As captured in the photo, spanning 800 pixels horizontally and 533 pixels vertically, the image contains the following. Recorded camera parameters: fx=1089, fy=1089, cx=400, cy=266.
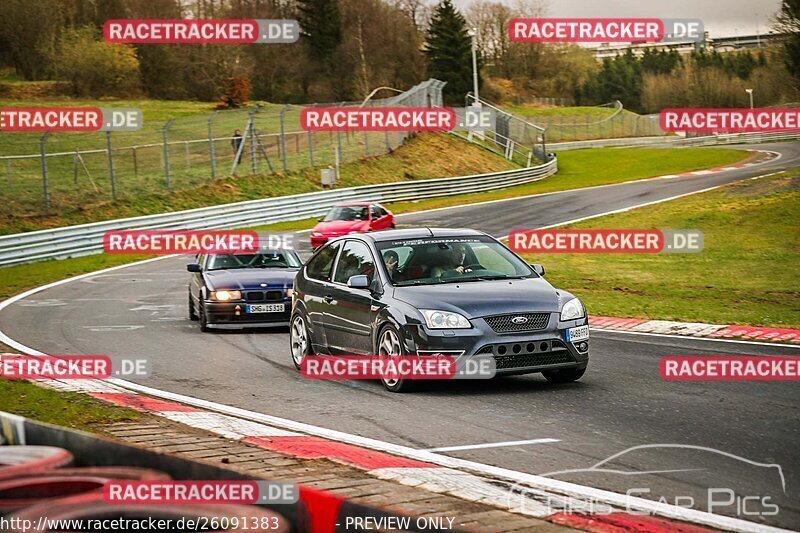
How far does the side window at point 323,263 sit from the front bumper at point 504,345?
2.28 meters

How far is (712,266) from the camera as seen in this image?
25203 mm

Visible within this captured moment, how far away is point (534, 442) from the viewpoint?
790 centimetres

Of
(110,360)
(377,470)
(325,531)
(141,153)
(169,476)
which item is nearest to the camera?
(325,531)

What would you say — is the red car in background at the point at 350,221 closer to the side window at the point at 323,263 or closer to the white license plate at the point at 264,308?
the white license plate at the point at 264,308

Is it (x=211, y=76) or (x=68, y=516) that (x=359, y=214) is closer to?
(x=68, y=516)

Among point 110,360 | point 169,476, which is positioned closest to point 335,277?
point 110,360

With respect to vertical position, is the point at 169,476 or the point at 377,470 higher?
the point at 169,476

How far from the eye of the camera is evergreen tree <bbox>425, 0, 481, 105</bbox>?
92.0m

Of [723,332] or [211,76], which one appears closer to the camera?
[723,332]

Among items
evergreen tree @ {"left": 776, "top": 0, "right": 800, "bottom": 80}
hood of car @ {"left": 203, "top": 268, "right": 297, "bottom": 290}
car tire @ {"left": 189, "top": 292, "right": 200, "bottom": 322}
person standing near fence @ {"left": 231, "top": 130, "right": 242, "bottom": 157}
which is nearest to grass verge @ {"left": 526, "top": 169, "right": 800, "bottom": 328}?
hood of car @ {"left": 203, "top": 268, "right": 297, "bottom": 290}

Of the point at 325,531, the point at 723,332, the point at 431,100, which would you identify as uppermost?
the point at 431,100

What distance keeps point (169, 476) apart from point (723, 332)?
36.4ft

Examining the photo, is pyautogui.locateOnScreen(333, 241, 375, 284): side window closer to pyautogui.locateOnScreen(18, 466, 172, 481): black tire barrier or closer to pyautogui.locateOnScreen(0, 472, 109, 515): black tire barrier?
pyautogui.locateOnScreen(18, 466, 172, 481): black tire barrier

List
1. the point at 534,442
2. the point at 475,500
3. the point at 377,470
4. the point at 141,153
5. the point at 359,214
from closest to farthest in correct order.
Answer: the point at 475,500 → the point at 377,470 → the point at 534,442 → the point at 359,214 → the point at 141,153
